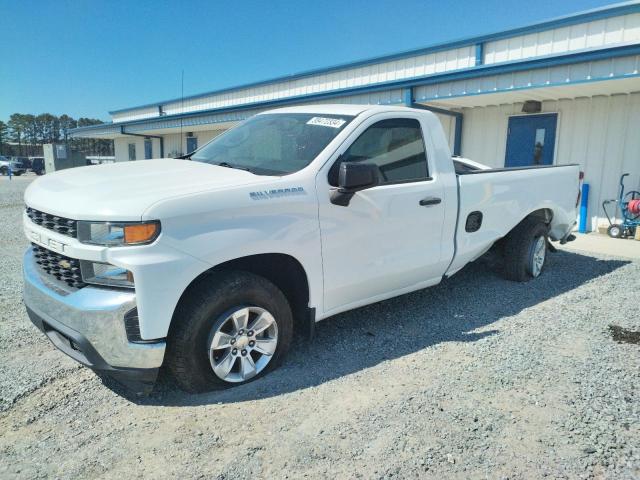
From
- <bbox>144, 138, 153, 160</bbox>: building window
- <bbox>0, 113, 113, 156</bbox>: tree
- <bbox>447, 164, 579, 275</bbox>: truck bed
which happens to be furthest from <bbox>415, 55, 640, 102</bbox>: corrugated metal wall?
<bbox>0, 113, 113, 156</bbox>: tree

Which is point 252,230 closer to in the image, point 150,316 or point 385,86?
point 150,316

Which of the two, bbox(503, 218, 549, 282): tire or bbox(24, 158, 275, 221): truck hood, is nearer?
bbox(24, 158, 275, 221): truck hood

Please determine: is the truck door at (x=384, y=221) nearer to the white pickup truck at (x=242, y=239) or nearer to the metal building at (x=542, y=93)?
the white pickup truck at (x=242, y=239)

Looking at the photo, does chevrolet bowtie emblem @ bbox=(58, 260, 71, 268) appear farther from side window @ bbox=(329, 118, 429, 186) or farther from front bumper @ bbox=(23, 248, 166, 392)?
side window @ bbox=(329, 118, 429, 186)

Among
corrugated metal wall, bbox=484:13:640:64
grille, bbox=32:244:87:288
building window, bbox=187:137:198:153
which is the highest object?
corrugated metal wall, bbox=484:13:640:64

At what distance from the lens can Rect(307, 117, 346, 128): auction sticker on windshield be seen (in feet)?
12.5

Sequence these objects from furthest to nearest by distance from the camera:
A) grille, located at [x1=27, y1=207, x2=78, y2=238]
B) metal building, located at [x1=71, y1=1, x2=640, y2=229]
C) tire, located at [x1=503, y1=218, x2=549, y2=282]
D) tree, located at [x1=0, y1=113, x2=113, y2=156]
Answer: tree, located at [x1=0, y1=113, x2=113, y2=156] → metal building, located at [x1=71, y1=1, x2=640, y2=229] → tire, located at [x1=503, y1=218, x2=549, y2=282] → grille, located at [x1=27, y1=207, x2=78, y2=238]

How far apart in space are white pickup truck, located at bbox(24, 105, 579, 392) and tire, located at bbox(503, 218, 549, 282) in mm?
1245

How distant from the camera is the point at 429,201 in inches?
162

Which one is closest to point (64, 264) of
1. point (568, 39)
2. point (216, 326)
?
point (216, 326)

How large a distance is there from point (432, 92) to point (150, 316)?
355 inches

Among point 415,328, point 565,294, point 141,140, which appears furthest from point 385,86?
point 141,140

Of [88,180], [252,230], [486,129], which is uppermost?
[486,129]

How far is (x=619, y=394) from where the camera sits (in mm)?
3123
